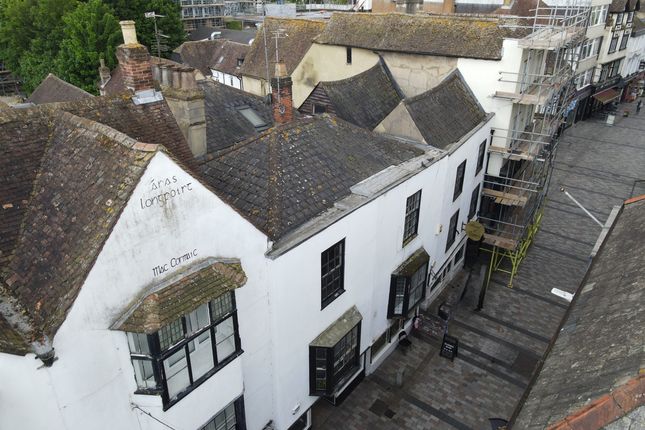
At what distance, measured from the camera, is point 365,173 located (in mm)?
16594

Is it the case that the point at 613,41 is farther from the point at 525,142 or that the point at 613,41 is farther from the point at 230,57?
the point at 230,57

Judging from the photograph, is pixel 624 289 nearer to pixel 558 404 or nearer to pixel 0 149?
pixel 558 404

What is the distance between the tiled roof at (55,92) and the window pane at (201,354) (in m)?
29.1

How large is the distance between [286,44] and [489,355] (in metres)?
29.9

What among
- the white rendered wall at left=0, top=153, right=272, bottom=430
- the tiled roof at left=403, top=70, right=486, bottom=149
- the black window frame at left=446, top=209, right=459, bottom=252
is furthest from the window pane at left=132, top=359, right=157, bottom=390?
the black window frame at left=446, top=209, right=459, bottom=252

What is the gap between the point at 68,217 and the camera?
907cm

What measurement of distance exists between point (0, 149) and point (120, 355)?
16.3 feet

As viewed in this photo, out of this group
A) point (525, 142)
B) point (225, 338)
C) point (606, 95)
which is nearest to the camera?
point (225, 338)

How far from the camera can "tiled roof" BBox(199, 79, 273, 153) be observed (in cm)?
1942

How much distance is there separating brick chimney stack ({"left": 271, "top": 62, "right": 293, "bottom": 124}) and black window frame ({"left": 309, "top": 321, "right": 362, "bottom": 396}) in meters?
8.51

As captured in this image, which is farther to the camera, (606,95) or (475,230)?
(606,95)

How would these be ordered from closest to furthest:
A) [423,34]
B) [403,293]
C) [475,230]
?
[403,293], [475,230], [423,34]

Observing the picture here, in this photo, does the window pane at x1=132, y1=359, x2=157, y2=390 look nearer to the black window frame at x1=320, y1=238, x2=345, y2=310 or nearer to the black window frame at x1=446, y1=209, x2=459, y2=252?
the black window frame at x1=320, y1=238, x2=345, y2=310

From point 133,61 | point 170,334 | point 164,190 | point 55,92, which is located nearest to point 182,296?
point 170,334
